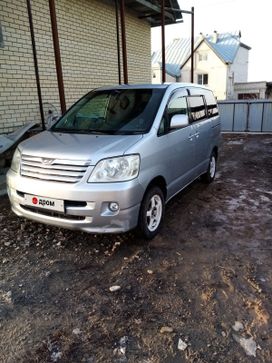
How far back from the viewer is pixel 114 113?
4137 mm

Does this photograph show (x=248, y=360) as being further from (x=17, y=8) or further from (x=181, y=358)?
(x=17, y=8)

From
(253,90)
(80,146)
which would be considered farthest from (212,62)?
(80,146)

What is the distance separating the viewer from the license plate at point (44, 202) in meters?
3.18

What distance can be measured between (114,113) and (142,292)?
7.54 feet

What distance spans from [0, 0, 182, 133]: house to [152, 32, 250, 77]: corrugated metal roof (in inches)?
1081

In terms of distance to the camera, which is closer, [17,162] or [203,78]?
[17,162]

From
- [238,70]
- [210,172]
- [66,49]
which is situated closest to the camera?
[210,172]

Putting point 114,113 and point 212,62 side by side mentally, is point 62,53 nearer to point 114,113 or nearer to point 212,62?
point 114,113

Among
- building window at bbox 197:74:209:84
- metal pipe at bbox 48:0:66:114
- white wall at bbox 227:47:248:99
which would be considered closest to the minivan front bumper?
metal pipe at bbox 48:0:66:114

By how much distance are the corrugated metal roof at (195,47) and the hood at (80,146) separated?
116 ft

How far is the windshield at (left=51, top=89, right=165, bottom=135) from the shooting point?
3.81 metres

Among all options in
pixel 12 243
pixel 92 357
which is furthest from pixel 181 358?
pixel 12 243

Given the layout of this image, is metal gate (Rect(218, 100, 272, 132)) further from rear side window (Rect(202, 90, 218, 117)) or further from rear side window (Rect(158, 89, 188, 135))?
rear side window (Rect(158, 89, 188, 135))

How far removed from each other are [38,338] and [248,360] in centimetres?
147
